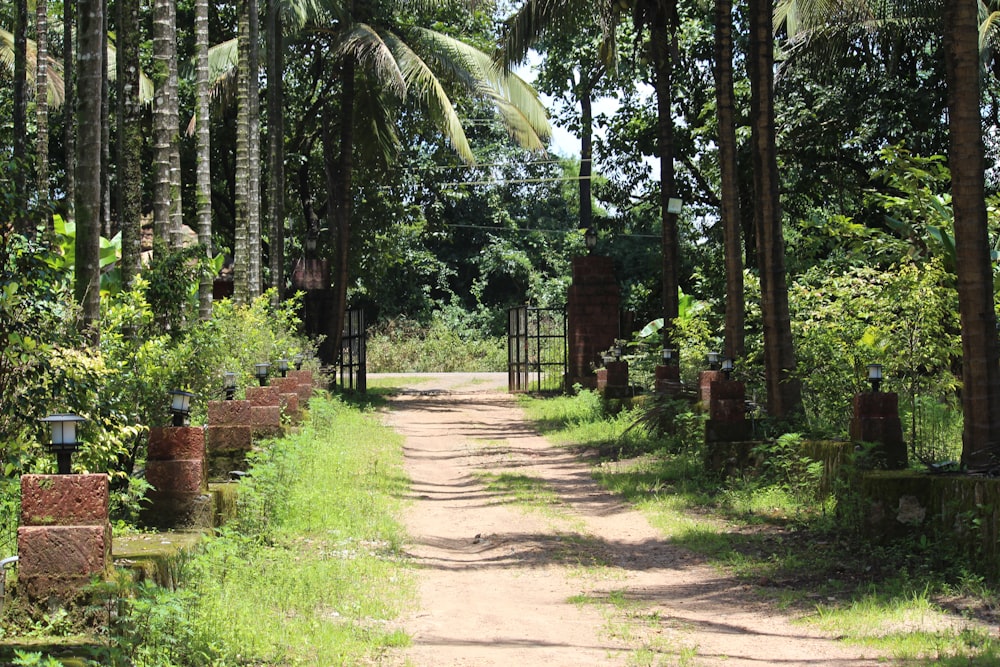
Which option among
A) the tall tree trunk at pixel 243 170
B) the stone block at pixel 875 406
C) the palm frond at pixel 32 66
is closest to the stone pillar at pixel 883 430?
the stone block at pixel 875 406

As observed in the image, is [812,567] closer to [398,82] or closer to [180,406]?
[180,406]

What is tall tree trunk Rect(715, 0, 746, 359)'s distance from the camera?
15.3 m

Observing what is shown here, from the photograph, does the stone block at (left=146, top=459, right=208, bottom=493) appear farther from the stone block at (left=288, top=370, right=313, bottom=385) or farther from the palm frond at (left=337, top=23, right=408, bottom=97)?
the palm frond at (left=337, top=23, right=408, bottom=97)

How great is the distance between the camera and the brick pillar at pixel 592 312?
24797 millimetres

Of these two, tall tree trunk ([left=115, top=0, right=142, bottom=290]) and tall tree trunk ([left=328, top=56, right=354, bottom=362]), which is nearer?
tall tree trunk ([left=115, top=0, right=142, bottom=290])

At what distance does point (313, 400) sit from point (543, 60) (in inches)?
617

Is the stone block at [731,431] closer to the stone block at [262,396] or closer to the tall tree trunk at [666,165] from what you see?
the stone block at [262,396]

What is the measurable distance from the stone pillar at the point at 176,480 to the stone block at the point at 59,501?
1983 mm

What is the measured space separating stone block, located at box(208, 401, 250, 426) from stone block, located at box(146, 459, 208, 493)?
2.42m

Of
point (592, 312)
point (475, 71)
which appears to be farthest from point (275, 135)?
point (592, 312)

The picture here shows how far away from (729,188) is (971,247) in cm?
708

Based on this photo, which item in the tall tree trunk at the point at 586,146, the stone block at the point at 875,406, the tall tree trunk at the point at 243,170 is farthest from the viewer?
the tall tree trunk at the point at 586,146

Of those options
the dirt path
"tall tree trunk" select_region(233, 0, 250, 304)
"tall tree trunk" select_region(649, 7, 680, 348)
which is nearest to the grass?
the dirt path

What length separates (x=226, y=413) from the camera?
10305mm
